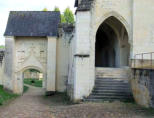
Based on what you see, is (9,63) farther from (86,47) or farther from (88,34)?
(88,34)

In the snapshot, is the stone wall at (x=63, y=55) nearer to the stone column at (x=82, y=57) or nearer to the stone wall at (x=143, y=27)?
the stone column at (x=82, y=57)

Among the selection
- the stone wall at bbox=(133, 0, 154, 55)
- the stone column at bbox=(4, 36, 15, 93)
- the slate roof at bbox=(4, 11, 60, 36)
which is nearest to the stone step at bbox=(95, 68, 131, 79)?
the stone wall at bbox=(133, 0, 154, 55)

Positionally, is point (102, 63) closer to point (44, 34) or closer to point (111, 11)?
point (44, 34)

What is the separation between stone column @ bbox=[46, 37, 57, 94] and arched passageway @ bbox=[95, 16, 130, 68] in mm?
4606

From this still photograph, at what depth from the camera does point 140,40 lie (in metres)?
15.8

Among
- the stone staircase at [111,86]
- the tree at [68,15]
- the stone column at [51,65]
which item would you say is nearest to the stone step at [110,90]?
the stone staircase at [111,86]

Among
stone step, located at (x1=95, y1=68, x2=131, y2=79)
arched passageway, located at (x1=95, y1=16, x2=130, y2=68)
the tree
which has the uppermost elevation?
the tree

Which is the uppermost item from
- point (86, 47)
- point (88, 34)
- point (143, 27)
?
point (143, 27)

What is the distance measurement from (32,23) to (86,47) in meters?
11.1

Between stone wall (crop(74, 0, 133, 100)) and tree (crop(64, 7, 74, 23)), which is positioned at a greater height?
tree (crop(64, 7, 74, 23))

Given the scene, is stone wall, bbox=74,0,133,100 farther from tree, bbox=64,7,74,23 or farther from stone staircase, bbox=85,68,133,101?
tree, bbox=64,7,74,23

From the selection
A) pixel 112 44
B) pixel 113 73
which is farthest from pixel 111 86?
pixel 112 44

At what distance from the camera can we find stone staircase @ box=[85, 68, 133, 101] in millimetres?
14680

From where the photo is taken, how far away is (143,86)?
1270 cm
